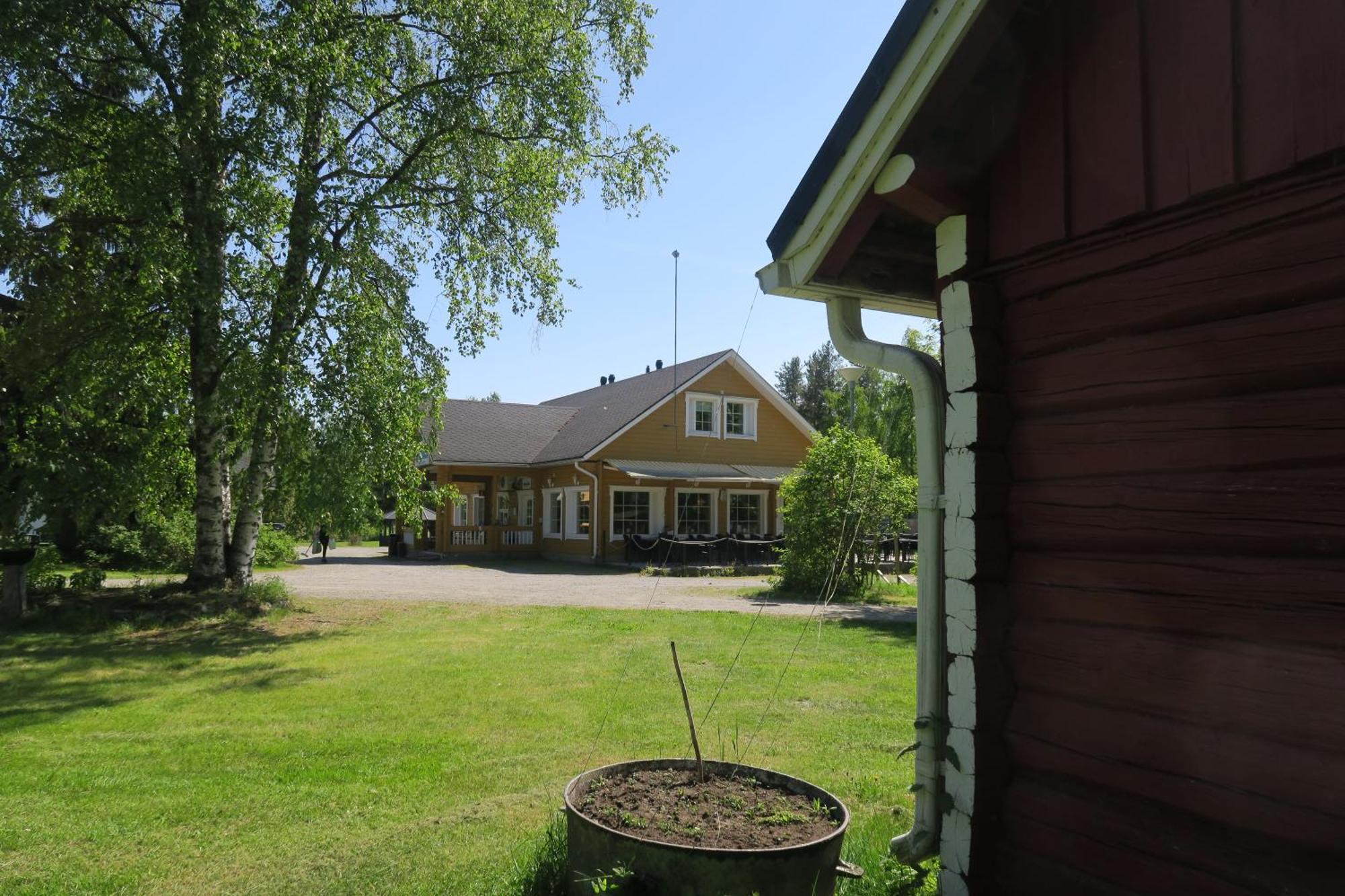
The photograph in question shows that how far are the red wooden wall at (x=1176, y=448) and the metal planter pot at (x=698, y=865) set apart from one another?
0.66 meters

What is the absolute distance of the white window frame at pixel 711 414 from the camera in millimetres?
28312

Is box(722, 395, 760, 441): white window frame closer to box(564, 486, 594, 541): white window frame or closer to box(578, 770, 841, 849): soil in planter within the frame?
box(564, 486, 594, 541): white window frame

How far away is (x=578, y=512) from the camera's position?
2811cm

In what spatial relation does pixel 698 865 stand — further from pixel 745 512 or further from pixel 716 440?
pixel 745 512

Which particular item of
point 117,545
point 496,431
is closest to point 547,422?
point 496,431

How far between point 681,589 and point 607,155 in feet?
27.9

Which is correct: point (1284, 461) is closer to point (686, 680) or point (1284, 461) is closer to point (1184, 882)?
point (1184, 882)

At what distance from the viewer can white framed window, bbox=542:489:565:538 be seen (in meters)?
29.0

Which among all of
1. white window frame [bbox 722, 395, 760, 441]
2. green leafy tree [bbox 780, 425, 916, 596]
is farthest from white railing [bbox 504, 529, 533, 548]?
green leafy tree [bbox 780, 425, 916, 596]

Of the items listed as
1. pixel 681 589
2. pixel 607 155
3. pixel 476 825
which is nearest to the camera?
pixel 476 825

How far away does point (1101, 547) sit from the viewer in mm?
3002

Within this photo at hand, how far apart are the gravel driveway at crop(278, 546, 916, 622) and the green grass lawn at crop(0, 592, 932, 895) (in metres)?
3.35

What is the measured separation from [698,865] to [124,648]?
10335 mm

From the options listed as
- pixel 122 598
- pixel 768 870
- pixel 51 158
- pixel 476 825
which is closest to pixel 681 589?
pixel 122 598
